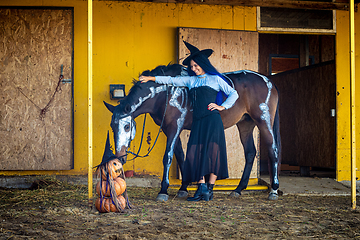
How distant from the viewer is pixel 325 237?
266cm

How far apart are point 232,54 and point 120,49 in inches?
77.1

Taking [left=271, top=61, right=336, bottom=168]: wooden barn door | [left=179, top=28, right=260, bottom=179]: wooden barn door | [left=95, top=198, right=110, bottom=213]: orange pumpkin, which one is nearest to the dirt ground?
[left=95, top=198, right=110, bottom=213]: orange pumpkin

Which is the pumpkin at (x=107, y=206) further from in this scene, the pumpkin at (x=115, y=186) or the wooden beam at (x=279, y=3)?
the wooden beam at (x=279, y=3)

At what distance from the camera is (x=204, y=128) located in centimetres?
420

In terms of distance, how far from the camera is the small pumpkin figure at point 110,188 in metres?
3.38

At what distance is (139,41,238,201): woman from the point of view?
13.6 ft

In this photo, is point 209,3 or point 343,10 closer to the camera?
point 209,3

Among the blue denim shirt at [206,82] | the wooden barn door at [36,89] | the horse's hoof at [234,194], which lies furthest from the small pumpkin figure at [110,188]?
the wooden barn door at [36,89]

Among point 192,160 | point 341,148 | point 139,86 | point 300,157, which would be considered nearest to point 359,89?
point 341,148

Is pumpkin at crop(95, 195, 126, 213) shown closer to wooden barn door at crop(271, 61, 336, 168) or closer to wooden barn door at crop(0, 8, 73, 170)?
wooden barn door at crop(0, 8, 73, 170)

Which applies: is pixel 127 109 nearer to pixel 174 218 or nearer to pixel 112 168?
pixel 112 168

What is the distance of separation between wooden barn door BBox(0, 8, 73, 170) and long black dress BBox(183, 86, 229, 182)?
7.35ft

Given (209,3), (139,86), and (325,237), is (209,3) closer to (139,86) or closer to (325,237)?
(139,86)

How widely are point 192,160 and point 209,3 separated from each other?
272cm
